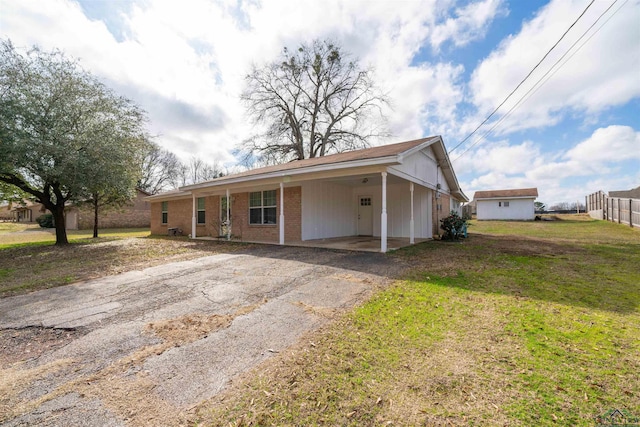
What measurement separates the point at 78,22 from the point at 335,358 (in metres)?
11.5

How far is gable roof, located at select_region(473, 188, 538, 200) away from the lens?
97.1 ft

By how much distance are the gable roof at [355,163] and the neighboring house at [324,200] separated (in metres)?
0.05

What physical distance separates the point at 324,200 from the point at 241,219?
417 centimetres

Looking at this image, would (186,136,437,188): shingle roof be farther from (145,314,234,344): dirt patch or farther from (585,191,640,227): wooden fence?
(585,191,640,227): wooden fence

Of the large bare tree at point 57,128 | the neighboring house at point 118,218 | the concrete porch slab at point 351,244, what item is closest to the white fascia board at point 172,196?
the large bare tree at point 57,128

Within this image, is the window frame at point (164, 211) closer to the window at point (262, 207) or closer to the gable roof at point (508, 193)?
the window at point (262, 207)

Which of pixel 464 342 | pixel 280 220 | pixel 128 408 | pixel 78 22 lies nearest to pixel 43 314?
pixel 128 408

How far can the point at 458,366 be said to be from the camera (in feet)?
8.34

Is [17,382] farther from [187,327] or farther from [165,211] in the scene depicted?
[165,211]

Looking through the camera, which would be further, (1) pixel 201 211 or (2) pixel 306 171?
(1) pixel 201 211

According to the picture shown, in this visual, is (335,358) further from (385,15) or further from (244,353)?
(385,15)

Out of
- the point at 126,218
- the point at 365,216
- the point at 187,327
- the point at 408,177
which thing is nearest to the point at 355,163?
the point at 408,177

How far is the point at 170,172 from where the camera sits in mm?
41656

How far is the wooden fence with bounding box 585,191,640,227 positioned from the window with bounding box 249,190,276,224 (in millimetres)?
22048
